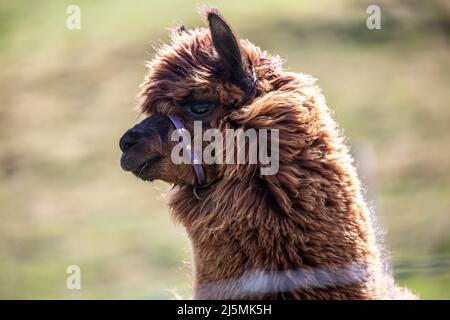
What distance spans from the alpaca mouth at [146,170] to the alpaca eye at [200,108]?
284 mm

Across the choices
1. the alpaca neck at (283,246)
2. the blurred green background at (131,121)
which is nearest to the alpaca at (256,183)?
the alpaca neck at (283,246)

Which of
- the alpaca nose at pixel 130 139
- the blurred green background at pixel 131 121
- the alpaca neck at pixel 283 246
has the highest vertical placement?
the blurred green background at pixel 131 121

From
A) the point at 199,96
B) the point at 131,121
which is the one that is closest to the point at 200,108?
the point at 199,96

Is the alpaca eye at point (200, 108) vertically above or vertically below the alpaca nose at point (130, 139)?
above

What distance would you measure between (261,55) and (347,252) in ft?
3.67

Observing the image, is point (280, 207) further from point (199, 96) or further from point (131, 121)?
point (131, 121)

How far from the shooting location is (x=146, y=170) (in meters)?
4.57

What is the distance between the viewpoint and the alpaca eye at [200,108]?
14.9 ft

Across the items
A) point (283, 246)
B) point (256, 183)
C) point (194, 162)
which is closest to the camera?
point (283, 246)

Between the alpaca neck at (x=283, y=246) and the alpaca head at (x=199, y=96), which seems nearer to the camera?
the alpaca neck at (x=283, y=246)

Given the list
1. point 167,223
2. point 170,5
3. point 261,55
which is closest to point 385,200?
point 167,223

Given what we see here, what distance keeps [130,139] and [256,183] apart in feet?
2.20

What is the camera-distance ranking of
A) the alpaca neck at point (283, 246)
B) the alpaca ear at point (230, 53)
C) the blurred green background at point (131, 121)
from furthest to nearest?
1. the blurred green background at point (131, 121)
2. the alpaca ear at point (230, 53)
3. the alpaca neck at point (283, 246)

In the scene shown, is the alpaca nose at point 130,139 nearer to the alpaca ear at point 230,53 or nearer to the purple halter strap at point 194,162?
the purple halter strap at point 194,162
